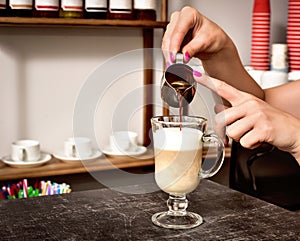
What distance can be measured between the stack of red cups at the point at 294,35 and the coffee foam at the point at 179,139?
151 centimetres

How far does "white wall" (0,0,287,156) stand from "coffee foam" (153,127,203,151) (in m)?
0.93

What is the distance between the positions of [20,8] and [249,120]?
1097 millimetres

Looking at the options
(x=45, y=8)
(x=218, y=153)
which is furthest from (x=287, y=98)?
(x=45, y=8)

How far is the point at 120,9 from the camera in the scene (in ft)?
6.70

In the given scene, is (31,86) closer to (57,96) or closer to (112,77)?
(57,96)

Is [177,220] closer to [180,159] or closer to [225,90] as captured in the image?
[180,159]

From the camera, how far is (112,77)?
2230 mm

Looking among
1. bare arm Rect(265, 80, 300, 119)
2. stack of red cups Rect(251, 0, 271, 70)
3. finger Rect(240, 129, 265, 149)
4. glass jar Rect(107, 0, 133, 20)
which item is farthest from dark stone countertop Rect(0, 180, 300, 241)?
stack of red cups Rect(251, 0, 271, 70)

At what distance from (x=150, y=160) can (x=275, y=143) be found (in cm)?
106

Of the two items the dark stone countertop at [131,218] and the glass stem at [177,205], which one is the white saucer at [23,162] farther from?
the glass stem at [177,205]

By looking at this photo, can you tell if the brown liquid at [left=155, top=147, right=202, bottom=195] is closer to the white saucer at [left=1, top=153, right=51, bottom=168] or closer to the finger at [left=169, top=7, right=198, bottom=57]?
the finger at [left=169, top=7, right=198, bottom=57]

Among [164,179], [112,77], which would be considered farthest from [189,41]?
[112,77]

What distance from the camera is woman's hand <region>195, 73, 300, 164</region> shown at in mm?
1122

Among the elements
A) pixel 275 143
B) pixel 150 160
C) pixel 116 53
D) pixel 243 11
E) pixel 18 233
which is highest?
pixel 243 11
